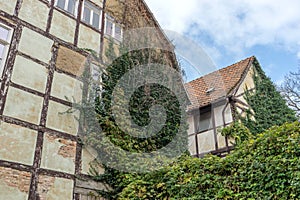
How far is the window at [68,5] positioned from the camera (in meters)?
8.52

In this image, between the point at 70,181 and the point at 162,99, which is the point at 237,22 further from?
the point at 70,181

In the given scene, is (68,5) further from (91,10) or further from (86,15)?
(91,10)

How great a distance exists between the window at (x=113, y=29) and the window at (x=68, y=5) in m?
1.21

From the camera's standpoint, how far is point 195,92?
1361cm

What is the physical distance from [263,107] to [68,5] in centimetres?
851

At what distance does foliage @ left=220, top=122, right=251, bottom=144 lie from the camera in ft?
34.7

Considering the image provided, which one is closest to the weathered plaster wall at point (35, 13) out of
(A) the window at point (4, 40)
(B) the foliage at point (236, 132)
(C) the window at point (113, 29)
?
(A) the window at point (4, 40)

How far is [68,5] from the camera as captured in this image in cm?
873

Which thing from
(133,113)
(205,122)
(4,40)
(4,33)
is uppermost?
(4,33)

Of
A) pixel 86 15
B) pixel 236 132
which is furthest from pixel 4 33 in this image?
pixel 236 132

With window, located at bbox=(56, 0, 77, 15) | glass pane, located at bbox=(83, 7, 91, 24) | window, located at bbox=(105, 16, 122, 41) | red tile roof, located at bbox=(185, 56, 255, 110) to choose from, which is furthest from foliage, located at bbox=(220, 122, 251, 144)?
Result: window, located at bbox=(56, 0, 77, 15)

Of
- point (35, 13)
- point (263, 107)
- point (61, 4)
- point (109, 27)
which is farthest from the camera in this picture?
point (263, 107)

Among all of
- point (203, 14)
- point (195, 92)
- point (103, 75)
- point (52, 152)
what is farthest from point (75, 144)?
point (195, 92)

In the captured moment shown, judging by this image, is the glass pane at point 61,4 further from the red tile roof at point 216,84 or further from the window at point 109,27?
the red tile roof at point 216,84
